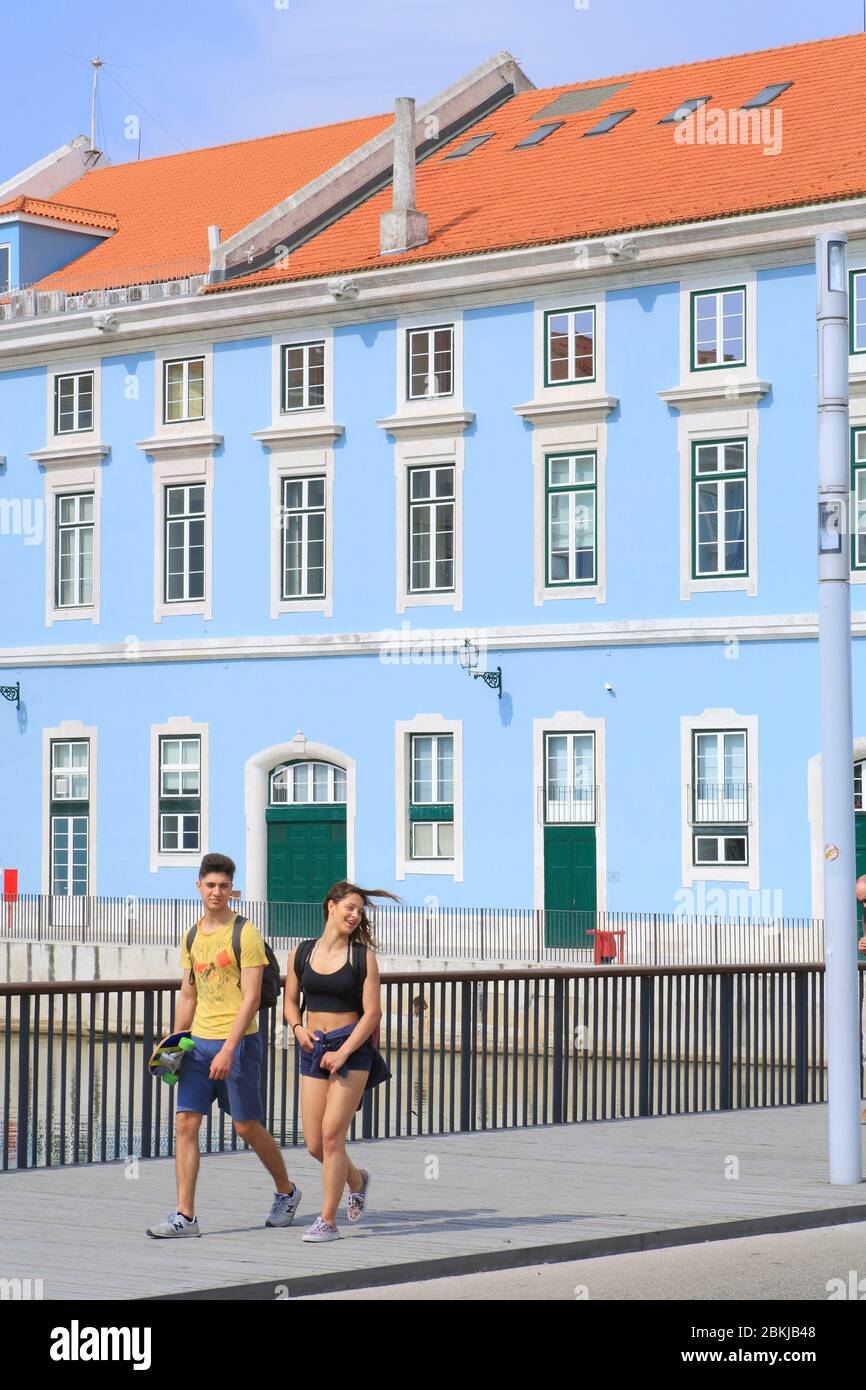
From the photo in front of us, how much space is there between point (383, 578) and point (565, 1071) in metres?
22.5

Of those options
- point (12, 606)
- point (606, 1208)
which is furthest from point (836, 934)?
point (12, 606)

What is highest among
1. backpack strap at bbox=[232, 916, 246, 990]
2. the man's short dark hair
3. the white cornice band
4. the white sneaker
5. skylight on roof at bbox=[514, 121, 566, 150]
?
skylight on roof at bbox=[514, 121, 566, 150]

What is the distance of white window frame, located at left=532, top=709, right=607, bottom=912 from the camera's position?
122 feet

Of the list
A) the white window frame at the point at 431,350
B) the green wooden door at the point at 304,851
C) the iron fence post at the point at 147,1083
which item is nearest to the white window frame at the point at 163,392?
the white window frame at the point at 431,350

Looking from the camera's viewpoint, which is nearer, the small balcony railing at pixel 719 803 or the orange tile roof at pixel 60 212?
the small balcony railing at pixel 719 803

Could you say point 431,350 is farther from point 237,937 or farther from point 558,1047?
point 237,937

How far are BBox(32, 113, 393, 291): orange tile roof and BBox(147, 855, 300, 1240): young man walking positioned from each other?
32771mm

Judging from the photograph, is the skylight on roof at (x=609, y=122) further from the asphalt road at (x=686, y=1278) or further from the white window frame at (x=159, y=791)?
the asphalt road at (x=686, y=1278)

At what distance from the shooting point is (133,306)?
42.7 m

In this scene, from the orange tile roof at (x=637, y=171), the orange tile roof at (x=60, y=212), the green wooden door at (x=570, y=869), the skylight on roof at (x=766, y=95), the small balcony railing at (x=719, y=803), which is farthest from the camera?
the orange tile roof at (x=60, y=212)

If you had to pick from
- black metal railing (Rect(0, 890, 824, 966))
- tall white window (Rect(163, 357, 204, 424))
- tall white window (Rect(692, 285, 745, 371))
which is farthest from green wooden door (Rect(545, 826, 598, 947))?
tall white window (Rect(163, 357, 204, 424))

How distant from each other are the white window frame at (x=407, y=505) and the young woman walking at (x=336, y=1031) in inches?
1058

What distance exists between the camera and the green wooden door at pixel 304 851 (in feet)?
132

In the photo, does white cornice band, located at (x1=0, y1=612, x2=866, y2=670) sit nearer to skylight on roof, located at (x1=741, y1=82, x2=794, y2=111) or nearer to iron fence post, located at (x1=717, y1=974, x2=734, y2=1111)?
skylight on roof, located at (x1=741, y1=82, x2=794, y2=111)
